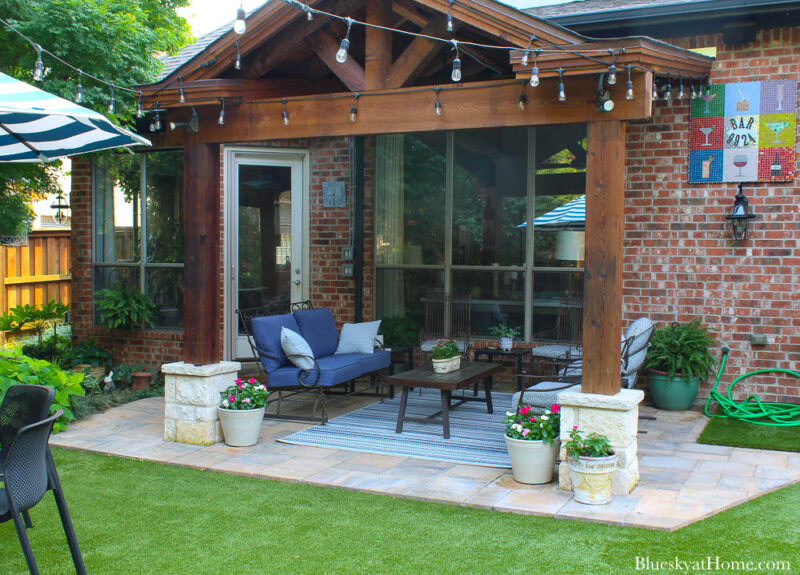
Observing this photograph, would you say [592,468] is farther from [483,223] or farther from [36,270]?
[36,270]

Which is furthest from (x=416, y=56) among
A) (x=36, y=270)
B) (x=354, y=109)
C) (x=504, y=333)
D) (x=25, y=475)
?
(x=36, y=270)

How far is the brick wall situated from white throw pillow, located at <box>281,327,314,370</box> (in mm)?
2959

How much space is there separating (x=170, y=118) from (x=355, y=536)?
11.3 ft

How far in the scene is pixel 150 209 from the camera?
27.8 feet

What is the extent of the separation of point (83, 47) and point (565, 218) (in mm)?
4483

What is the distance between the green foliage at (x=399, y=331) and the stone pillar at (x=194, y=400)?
2.19 metres

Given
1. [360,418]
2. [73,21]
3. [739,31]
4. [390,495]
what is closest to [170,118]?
[73,21]

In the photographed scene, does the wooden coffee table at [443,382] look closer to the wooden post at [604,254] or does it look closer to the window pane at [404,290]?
the wooden post at [604,254]

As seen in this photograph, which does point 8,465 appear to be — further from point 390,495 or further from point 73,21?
point 73,21

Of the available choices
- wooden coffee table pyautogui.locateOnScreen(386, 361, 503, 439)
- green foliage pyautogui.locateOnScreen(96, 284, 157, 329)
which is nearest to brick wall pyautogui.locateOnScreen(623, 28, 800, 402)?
wooden coffee table pyautogui.locateOnScreen(386, 361, 503, 439)

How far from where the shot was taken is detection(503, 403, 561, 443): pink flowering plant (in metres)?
4.51

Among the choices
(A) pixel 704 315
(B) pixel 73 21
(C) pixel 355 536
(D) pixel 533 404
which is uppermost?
(B) pixel 73 21

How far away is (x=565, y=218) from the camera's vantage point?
7152 millimetres

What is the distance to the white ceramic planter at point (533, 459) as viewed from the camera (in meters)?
4.50
